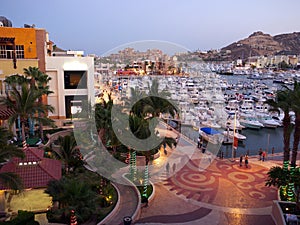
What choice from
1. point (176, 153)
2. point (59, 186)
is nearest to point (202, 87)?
point (176, 153)

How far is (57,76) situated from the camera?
37281 mm

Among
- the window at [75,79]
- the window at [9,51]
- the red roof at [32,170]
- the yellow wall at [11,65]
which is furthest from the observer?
the window at [75,79]

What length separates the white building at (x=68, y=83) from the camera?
37.2 m

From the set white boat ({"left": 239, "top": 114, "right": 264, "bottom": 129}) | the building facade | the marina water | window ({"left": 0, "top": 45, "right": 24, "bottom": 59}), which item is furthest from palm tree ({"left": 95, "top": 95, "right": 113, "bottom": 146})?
white boat ({"left": 239, "top": 114, "right": 264, "bottom": 129})

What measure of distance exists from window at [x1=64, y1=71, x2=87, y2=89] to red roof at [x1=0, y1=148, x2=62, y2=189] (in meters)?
23.8

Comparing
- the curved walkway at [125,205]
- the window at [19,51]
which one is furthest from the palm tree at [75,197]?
the window at [19,51]

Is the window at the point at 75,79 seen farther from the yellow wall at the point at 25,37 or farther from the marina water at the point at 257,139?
the marina water at the point at 257,139

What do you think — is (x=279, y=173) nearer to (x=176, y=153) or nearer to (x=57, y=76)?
(x=176, y=153)

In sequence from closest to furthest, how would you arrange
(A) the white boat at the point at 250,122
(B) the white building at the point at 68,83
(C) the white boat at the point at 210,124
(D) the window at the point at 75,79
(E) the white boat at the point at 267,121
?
1. (B) the white building at the point at 68,83
2. (D) the window at the point at 75,79
3. (C) the white boat at the point at 210,124
4. (A) the white boat at the point at 250,122
5. (E) the white boat at the point at 267,121

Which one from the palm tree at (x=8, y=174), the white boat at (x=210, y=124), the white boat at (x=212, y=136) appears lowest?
the white boat at (x=212, y=136)

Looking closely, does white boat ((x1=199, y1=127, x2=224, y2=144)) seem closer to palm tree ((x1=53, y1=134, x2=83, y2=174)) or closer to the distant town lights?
the distant town lights

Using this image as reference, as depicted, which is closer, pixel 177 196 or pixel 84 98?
pixel 177 196

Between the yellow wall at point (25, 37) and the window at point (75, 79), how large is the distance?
4.83m

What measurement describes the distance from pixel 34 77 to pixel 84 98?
985 centimetres
